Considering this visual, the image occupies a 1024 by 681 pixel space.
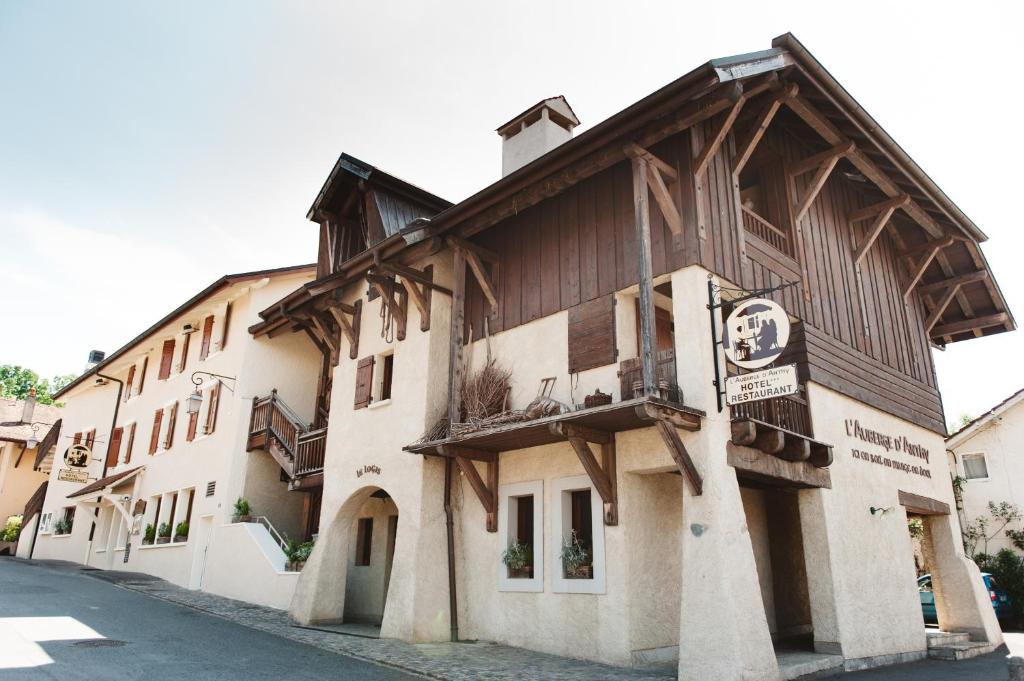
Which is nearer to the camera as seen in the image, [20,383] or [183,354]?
[183,354]

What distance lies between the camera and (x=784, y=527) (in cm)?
1364

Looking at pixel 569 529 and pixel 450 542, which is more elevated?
pixel 569 529

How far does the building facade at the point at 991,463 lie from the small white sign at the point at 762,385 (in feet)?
55.4

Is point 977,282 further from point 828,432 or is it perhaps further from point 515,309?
point 515,309

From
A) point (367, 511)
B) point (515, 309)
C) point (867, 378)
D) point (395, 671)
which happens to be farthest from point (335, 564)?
point (867, 378)

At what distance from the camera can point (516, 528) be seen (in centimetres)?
1204

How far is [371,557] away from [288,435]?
3712 millimetres

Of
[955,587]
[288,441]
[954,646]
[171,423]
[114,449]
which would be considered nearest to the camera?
[954,646]

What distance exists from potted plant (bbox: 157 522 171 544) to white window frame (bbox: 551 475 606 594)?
577 inches

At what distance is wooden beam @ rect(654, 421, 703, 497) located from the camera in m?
8.97

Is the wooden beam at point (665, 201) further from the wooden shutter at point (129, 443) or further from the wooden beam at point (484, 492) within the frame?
the wooden shutter at point (129, 443)

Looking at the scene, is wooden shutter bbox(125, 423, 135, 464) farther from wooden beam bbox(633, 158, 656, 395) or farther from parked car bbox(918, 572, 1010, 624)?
parked car bbox(918, 572, 1010, 624)

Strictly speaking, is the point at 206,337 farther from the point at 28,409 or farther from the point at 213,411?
the point at 28,409

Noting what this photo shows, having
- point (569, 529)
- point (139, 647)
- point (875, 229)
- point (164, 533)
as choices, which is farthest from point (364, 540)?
point (875, 229)
